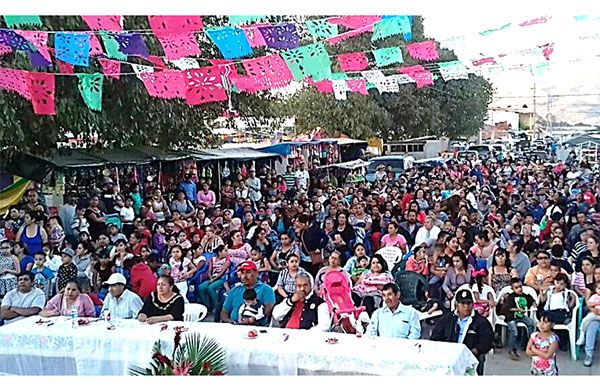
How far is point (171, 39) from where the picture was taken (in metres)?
7.33

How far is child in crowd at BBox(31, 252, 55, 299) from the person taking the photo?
706 cm

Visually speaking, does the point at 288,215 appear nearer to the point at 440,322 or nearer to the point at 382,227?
the point at 382,227

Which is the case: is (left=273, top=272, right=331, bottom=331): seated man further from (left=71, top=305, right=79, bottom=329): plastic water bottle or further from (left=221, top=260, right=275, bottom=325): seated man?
(left=71, top=305, right=79, bottom=329): plastic water bottle

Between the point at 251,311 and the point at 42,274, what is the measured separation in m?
2.34

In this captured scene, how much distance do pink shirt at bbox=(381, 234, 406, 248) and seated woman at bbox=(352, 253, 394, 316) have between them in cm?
125

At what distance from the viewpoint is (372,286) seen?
22.1 ft

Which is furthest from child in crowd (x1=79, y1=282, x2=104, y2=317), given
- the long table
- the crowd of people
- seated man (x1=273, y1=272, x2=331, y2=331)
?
seated man (x1=273, y1=272, x2=331, y2=331)

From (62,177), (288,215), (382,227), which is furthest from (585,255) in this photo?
(62,177)

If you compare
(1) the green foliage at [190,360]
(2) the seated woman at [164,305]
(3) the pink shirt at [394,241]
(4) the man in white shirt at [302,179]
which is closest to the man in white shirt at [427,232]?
(3) the pink shirt at [394,241]

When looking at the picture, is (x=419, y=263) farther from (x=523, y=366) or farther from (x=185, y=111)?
(x=185, y=111)

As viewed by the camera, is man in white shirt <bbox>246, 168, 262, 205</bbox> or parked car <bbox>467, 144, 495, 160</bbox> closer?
man in white shirt <bbox>246, 168, 262, 205</bbox>

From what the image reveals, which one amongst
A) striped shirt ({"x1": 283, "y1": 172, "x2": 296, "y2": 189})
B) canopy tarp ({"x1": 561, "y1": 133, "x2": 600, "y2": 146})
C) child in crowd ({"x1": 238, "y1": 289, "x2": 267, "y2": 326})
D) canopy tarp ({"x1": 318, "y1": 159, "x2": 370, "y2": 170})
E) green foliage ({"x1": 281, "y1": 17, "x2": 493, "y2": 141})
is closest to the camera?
child in crowd ({"x1": 238, "y1": 289, "x2": 267, "y2": 326})

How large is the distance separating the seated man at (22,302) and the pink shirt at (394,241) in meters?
3.72

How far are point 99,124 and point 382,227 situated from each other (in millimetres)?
3943
